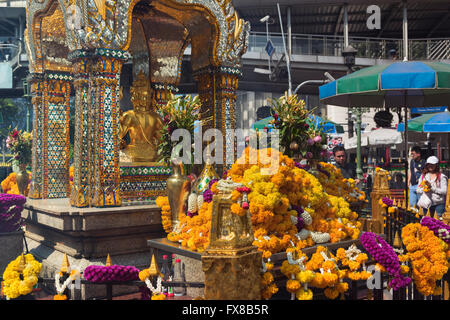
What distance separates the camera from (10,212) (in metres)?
7.84

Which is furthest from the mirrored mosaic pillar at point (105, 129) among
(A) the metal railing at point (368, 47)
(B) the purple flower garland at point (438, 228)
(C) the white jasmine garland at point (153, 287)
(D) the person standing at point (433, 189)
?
(A) the metal railing at point (368, 47)

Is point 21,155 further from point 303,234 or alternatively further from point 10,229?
point 303,234

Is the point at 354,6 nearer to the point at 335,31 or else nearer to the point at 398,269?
the point at 335,31

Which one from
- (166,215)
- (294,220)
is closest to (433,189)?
(294,220)

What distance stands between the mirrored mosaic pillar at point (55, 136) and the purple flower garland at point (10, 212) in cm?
206

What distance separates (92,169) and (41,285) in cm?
201

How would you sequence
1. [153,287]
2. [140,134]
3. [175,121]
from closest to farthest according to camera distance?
[153,287] < [175,121] < [140,134]

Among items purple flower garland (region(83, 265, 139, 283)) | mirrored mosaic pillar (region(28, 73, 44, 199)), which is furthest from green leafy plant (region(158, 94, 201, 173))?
mirrored mosaic pillar (region(28, 73, 44, 199))

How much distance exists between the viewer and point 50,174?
33.1 ft

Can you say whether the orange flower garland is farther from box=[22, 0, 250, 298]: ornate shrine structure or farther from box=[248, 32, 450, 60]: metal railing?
box=[248, 32, 450, 60]: metal railing

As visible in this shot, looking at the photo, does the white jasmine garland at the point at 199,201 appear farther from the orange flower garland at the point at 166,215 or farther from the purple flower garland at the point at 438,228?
the purple flower garland at the point at 438,228

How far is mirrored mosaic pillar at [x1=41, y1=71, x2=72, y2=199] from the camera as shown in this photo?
1000cm

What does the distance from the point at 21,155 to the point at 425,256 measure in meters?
10.2

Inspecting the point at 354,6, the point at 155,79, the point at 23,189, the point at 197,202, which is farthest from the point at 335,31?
the point at 197,202
